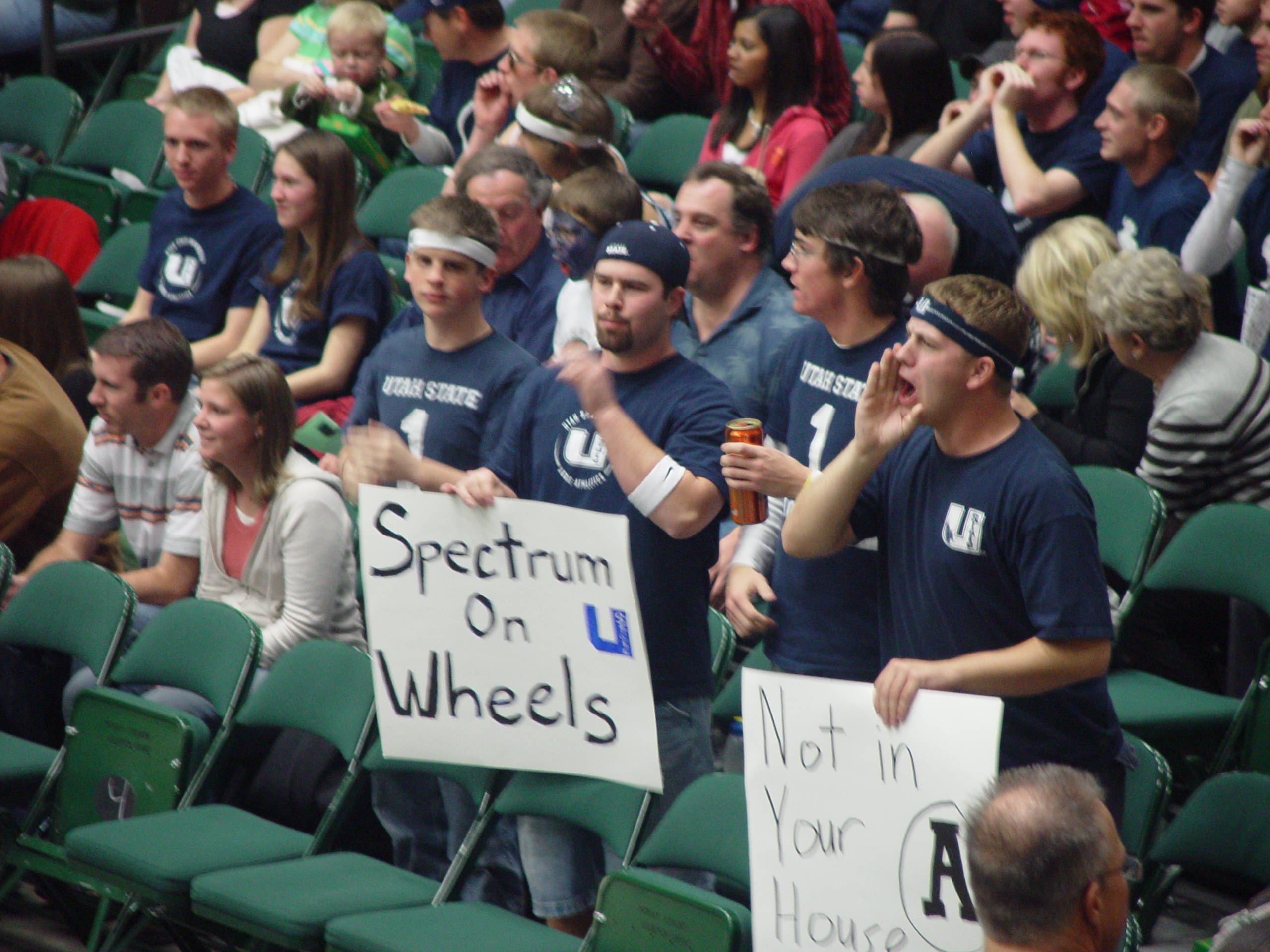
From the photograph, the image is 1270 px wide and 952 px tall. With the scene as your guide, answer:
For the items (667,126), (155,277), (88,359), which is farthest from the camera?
(667,126)

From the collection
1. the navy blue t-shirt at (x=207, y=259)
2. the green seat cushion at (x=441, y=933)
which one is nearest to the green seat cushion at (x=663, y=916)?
the green seat cushion at (x=441, y=933)

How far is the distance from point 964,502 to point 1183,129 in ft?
9.55

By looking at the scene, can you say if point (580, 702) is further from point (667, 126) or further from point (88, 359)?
point (667, 126)

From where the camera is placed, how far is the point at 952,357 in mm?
2961

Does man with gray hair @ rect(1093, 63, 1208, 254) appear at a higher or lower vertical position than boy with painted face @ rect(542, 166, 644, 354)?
Answer: higher

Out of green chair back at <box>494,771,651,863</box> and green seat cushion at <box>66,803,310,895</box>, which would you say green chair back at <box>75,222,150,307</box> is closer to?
green seat cushion at <box>66,803,310,895</box>

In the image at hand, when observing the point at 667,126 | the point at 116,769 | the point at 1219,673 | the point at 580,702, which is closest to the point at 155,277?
the point at 667,126

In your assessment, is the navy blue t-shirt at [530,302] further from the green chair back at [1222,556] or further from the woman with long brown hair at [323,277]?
the green chair back at [1222,556]

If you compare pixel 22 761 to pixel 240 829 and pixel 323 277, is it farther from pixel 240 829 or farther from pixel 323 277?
pixel 323 277

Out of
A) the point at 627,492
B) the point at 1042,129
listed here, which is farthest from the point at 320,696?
the point at 1042,129

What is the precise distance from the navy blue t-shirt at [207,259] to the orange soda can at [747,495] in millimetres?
3457

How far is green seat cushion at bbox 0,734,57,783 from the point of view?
14.0 ft

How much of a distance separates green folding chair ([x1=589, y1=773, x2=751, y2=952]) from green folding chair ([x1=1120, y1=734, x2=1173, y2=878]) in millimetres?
805

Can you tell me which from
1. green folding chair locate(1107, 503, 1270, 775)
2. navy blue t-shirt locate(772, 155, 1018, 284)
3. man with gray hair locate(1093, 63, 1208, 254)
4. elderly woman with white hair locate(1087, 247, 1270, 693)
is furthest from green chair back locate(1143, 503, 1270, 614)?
man with gray hair locate(1093, 63, 1208, 254)
